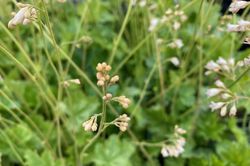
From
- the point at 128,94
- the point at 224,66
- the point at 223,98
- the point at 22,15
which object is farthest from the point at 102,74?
the point at 128,94

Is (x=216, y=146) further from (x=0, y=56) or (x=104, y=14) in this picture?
(x=0, y=56)

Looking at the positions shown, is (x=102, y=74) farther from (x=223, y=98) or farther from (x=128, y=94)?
(x=128, y=94)

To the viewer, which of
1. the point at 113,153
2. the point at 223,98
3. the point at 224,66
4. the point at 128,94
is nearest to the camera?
the point at 223,98

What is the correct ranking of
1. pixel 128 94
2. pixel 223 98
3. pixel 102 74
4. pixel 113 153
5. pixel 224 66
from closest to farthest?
pixel 102 74 < pixel 223 98 < pixel 224 66 < pixel 113 153 < pixel 128 94

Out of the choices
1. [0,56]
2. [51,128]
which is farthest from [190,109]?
[0,56]

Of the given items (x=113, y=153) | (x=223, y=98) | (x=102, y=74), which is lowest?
(x=113, y=153)

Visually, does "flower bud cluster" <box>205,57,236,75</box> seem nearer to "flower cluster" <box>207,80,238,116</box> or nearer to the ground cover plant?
the ground cover plant

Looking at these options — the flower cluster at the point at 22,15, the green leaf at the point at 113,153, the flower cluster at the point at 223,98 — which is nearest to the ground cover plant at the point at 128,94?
the green leaf at the point at 113,153

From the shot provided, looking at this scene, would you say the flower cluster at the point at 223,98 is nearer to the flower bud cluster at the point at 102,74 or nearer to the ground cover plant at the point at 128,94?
the ground cover plant at the point at 128,94
